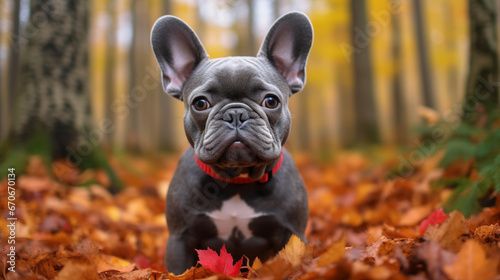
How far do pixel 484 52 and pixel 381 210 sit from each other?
2.06 m

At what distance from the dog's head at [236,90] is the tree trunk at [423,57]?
11.4m

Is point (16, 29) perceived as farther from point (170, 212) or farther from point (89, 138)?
point (170, 212)

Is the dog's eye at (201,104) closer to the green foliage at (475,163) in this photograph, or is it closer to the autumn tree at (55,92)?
the green foliage at (475,163)

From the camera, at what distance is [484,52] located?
14.4 ft

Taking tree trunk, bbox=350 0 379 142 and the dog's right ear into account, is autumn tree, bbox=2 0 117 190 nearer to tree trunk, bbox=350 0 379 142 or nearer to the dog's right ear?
the dog's right ear

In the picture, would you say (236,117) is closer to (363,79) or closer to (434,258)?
(434,258)

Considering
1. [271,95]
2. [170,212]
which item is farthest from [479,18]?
[170,212]

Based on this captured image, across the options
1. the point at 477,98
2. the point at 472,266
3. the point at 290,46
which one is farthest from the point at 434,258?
the point at 477,98

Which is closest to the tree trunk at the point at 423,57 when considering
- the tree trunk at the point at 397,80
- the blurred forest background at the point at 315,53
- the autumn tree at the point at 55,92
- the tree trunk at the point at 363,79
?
the blurred forest background at the point at 315,53

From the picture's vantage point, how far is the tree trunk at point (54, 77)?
17.7 feet

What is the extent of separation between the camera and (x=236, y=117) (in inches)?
95.3

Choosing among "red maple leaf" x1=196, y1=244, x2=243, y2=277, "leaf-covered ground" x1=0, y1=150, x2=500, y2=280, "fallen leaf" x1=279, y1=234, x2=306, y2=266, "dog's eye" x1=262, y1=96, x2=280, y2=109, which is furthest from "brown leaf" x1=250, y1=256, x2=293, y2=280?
"dog's eye" x1=262, y1=96, x2=280, y2=109

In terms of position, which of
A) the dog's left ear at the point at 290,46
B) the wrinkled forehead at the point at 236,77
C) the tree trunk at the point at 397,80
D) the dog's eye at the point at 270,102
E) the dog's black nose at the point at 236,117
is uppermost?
the dog's left ear at the point at 290,46

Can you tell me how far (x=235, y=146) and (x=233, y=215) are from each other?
1.73 feet
